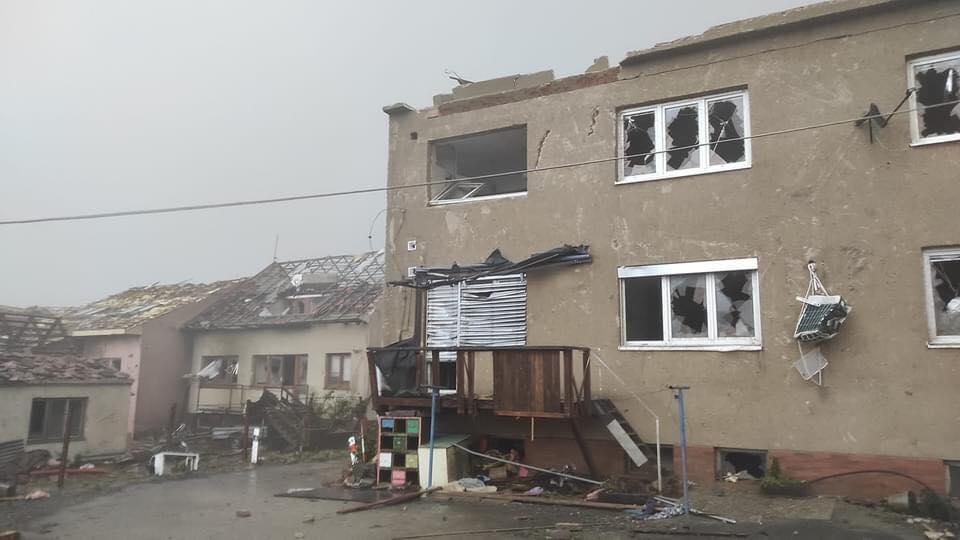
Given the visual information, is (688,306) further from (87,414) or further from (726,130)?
(87,414)

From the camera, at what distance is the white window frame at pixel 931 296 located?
8.98m

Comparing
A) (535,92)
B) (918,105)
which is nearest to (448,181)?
(535,92)

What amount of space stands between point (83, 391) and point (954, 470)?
2232 centimetres

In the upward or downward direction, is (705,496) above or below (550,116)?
below

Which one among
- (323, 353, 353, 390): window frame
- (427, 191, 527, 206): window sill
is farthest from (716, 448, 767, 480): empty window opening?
(323, 353, 353, 390): window frame

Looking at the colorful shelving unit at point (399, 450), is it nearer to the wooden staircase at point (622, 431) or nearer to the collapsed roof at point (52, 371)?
the wooden staircase at point (622, 431)

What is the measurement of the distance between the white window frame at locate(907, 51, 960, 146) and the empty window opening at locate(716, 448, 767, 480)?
5.05 meters

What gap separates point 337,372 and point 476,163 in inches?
499

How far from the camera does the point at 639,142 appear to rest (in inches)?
458

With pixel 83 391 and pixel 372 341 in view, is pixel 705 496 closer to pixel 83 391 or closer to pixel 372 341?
pixel 372 341

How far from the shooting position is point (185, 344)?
1115 inches

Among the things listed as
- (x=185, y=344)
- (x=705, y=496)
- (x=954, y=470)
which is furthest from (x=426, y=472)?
(x=185, y=344)

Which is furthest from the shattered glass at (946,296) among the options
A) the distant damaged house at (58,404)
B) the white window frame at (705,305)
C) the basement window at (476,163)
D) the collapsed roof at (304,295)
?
the distant damaged house at (58,404)

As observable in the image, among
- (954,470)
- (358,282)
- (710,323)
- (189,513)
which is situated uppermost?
(358,282)
